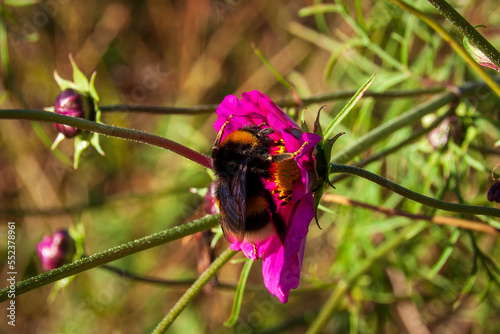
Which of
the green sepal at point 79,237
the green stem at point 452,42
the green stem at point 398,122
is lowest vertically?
the green sepal at point 79,237

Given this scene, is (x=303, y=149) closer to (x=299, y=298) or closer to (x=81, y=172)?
(x=299, y=298)

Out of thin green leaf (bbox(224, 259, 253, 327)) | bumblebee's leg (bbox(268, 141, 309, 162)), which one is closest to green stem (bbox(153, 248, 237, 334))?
thin green leaf (bbox(224, 259, 253, 327))

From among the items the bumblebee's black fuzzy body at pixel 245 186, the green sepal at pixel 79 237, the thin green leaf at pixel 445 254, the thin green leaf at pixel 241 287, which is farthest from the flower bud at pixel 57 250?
the thin green leaf at pixel 445 254

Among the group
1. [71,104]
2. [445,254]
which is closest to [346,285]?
[445,254]

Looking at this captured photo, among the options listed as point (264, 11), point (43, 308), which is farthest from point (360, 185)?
point (43, 308)

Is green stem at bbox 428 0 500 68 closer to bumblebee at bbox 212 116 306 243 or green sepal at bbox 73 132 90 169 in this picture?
bumblebee at bbox 212 116 306 243

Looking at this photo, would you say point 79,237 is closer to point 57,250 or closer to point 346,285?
point 57,250

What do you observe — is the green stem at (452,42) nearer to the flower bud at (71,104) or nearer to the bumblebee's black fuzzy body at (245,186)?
the bumblebee's black fuzzy body at (245,186)

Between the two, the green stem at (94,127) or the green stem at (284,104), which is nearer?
the green stem at (94,127)
